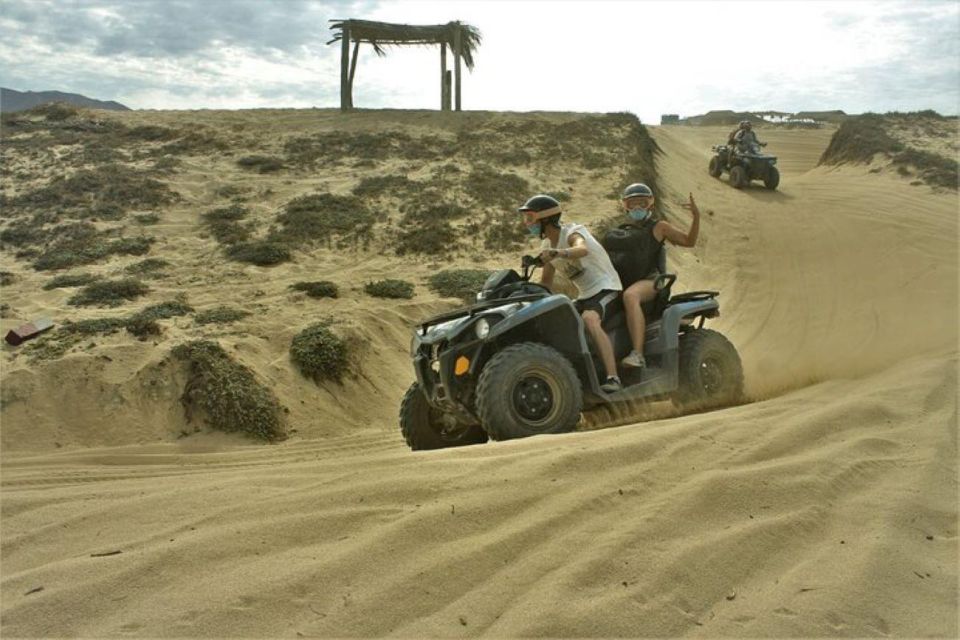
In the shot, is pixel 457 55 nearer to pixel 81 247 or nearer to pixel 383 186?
pixel 383 186

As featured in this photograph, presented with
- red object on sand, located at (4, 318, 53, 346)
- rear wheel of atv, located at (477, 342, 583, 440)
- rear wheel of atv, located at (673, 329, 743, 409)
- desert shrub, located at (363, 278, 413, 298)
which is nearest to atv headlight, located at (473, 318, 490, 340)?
rear wheel of atv, located at (477, 342, 583, 440)

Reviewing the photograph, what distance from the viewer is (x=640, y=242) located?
A: 23.4 ft

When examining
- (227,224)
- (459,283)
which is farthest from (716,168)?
(227,224)

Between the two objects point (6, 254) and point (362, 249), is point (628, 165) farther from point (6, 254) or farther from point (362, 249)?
point (6, 254)

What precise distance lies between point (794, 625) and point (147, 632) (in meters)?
2.41

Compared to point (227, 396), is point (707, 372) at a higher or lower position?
higher

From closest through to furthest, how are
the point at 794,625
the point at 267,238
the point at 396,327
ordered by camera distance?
1. the point at 794,625
2. the point at 396,327
3. the point at 267,238

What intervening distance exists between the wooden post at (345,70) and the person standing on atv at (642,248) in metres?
17.7

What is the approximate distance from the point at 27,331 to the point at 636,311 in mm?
6455

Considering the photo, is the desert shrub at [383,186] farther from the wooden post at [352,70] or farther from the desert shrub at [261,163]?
the wooden post at [352,70]

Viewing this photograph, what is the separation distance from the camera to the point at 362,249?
1398 cm

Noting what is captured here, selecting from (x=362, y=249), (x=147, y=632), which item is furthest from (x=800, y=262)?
(x=147, y=632)

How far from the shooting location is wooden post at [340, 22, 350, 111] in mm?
23031

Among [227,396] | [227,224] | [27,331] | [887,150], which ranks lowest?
[227,396]
